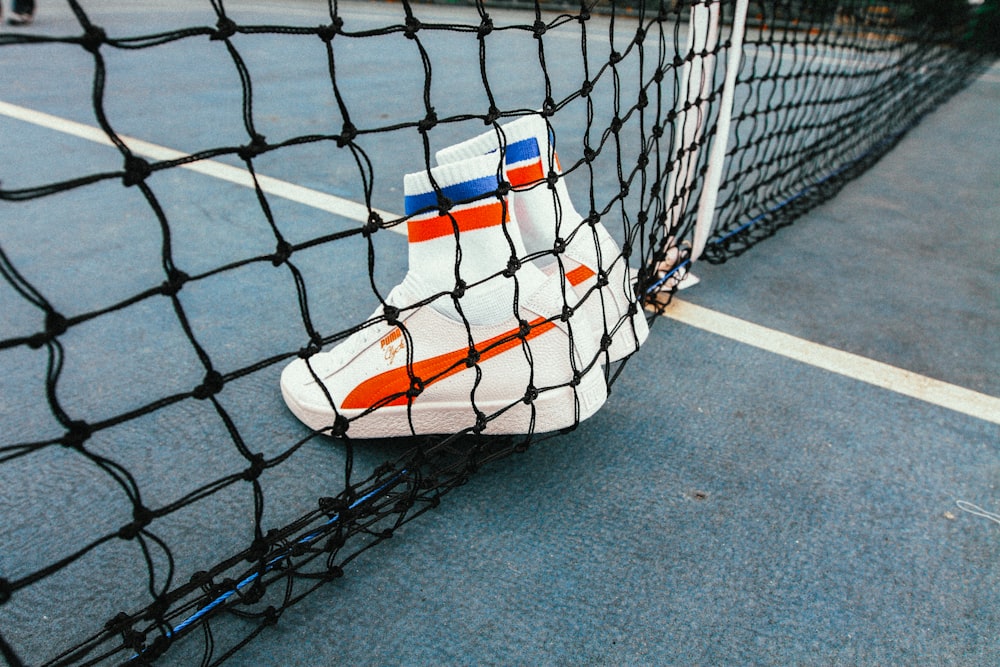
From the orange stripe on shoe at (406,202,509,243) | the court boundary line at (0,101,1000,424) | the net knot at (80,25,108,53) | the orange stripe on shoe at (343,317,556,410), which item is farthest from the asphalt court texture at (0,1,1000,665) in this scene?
the net knot at (80,25,108,53)

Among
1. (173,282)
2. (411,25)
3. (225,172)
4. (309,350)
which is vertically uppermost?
(411,25)

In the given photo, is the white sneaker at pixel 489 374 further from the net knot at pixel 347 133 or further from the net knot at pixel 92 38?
the net knot at pixel 92 38

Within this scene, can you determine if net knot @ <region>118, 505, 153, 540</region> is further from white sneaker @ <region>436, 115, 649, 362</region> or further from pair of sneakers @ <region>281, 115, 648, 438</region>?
white sneaker @ <region>436, 115, 649, 362</region>

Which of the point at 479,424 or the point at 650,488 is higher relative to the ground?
the point at 479,424

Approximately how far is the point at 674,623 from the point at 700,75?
0.99m

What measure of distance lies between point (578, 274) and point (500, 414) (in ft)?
0.80

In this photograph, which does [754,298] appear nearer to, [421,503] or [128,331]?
[421,503]

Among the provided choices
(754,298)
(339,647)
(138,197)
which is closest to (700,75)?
(754,298)

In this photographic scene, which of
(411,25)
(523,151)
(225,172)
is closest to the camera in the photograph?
(411,25)

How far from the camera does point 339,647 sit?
0.72 metres

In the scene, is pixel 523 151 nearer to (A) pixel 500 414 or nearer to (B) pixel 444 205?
(B) pixel 444 205

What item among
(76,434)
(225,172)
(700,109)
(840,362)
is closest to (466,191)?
(76,434)

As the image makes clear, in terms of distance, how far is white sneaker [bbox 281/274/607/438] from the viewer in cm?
89

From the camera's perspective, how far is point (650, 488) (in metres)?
0.94
